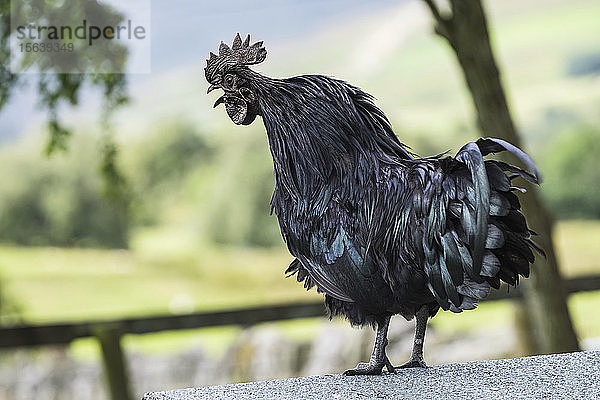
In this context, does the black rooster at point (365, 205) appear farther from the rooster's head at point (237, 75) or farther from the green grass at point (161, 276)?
the green grass at point (161, 276)

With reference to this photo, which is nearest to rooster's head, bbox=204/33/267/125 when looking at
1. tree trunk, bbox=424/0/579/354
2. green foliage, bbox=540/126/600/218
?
tree trunk, bbox=424/0/579/354

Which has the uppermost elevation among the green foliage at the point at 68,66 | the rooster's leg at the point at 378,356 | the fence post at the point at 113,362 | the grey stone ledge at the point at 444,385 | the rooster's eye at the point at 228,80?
the green foliage at the point at 68,66

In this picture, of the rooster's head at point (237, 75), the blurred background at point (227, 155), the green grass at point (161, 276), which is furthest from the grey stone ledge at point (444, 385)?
the green grass at point (161, 276)

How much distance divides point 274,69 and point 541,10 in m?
2.06

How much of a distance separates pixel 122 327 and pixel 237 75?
1974mm

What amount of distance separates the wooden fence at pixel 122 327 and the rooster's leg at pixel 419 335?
5.78 ft

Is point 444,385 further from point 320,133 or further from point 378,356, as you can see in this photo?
point 320,133

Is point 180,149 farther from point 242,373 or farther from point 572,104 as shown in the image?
point 572,104

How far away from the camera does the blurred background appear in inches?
203

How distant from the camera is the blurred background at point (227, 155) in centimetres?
515

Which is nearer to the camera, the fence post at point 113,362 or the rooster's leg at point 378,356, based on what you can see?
the rooster's leg at point 378,356

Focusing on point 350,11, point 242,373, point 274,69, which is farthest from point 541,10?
point 242,373

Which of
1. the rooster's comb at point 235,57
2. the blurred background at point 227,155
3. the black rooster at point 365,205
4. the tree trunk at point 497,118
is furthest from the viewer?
the blurred background at point 227,155

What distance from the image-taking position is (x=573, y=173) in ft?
17.4
